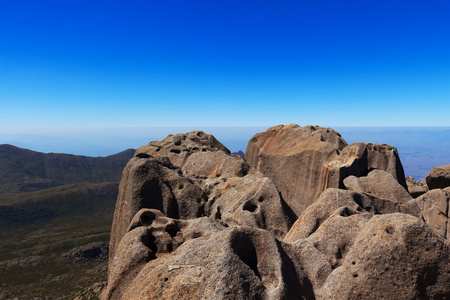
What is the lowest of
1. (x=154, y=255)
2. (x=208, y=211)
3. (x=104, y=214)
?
(x=104, y=214)

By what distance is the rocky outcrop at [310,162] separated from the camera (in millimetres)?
24438

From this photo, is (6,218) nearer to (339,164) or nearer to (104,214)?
(104,214)

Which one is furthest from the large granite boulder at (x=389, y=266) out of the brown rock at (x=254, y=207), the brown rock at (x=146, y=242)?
the brown rock at (x=254, y=207)

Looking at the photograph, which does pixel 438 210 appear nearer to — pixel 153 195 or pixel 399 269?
pixel 399 269

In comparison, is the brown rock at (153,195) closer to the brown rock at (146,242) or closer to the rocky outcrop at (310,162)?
the brown rock at (146,242)

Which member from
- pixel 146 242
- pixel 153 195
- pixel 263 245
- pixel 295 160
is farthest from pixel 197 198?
pixel 263 245

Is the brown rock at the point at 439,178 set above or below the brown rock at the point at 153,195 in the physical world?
below

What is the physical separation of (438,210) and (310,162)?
12.5 metres

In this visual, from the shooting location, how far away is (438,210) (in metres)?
26.1

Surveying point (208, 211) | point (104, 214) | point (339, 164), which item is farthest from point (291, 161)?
point (104, 214)

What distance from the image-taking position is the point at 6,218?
170125 millimetres

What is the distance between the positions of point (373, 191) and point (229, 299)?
17.9m

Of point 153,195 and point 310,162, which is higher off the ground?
point 310,162

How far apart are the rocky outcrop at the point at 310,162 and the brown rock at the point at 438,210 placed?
281cm
